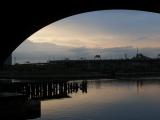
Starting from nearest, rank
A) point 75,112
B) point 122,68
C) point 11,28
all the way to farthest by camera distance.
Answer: point 11,28
point 75,112
point 122,68

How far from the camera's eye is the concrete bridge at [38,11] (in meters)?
16.6

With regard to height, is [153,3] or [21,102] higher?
[153,3]

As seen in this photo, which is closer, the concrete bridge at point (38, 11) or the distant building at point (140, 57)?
the concrete bridge at point (38, 11)

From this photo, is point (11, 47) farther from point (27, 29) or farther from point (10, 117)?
point (10, 117)

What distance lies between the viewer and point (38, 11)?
1817 cm

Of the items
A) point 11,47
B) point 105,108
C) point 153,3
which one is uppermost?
point 153,3

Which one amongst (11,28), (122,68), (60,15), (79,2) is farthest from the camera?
(122,68)

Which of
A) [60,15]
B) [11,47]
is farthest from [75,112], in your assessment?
[60,15]

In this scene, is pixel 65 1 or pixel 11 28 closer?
pixel 65 1

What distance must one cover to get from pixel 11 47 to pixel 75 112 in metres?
8.12

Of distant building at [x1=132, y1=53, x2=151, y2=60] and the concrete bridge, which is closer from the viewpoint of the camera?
the concrete bridge

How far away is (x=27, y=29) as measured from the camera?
20.4 m

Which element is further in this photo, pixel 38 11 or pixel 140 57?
pixel 140 57

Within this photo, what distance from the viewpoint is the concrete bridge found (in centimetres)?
1662
